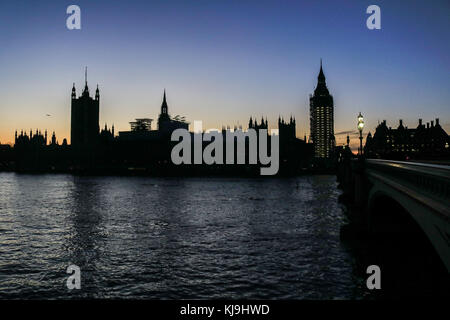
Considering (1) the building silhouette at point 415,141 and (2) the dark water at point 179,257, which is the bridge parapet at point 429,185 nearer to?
(2) the dark water at point 179,257

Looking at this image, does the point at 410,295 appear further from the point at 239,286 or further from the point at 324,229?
the point at 324,229

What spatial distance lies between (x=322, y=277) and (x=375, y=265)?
3.97 metres

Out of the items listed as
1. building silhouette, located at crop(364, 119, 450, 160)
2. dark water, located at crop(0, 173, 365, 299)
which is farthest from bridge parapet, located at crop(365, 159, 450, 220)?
building silhouette, located at crop(364, 119, 450, 160)

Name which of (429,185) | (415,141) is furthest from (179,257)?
(415,141)

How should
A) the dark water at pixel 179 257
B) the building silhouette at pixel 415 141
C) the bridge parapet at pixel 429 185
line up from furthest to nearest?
the building silhouette at pixel 415 141
the dark water at pixel 179 257
the bridge parapet at pixel 429 185

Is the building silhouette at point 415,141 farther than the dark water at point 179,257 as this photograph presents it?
Yes

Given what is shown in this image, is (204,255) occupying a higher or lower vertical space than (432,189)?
lower

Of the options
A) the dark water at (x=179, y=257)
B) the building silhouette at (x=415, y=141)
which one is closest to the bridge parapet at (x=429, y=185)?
the dark water at (x=179, y=257)

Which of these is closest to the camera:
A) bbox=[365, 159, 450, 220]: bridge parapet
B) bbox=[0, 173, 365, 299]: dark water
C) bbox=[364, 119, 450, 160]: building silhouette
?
bbox=[365, 159, 450, 220]: bridge parapet

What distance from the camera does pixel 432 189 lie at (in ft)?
36.9

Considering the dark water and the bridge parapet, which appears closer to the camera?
the bridge parapet

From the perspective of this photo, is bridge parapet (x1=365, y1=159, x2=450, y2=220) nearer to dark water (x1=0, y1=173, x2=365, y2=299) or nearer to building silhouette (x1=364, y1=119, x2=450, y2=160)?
dark water (x1=0, y1=173, x2=365, y2=299)

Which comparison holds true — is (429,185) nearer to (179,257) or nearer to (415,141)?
(179,257)
